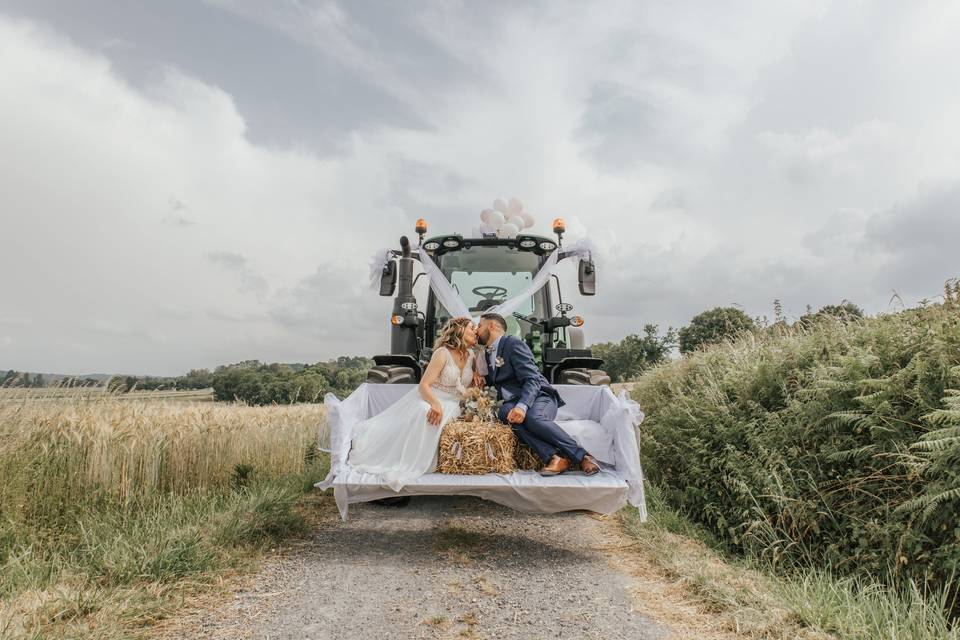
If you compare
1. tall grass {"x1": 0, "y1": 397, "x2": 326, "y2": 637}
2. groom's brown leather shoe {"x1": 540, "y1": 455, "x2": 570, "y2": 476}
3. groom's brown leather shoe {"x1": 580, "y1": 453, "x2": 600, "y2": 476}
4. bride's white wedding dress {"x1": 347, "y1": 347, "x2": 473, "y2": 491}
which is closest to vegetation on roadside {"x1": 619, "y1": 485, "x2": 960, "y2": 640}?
groom's brown leather shoe {"x1": 580, "y1": 453, "x2": 600, "y2": 476}

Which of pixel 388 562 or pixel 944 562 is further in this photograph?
pixel 388 562

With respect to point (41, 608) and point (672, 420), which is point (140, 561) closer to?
point (41, 608)

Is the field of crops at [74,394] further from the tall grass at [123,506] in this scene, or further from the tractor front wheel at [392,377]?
the tractor front wheel at [392,377]

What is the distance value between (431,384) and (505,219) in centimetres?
375

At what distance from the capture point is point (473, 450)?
4793mm

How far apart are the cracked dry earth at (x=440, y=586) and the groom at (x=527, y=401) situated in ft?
2.61

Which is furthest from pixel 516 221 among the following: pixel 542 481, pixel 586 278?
pixel 542 481

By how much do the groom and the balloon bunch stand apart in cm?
255

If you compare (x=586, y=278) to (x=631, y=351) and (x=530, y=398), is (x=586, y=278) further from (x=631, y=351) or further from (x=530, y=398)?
(x=631, y=351)

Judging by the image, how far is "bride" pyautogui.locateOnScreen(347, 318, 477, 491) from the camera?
4.77 metres

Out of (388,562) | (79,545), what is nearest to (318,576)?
(388,562)

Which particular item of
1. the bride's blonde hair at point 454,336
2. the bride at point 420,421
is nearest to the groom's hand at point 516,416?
the bride at point 420,421

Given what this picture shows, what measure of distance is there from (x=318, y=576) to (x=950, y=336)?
5054 millimetres

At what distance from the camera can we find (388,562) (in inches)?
178
